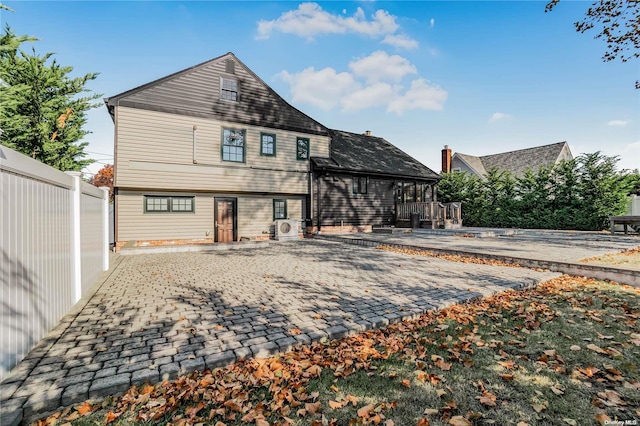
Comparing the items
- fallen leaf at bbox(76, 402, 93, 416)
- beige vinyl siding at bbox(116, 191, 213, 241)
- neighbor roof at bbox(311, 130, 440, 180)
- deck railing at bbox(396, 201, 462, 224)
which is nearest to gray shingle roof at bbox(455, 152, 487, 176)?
neighbor roof at bbox(311, 130, 440, 180)

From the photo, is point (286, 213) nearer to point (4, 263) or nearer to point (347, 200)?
→ point (347, 200)

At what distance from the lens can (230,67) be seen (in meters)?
13.5

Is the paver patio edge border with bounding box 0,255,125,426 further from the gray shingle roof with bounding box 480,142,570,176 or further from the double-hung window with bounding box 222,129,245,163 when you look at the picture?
the gray shingle roof with bounding box 480,142,570,176

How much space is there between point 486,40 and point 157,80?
49.4ft

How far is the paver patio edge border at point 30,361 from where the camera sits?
1.98 meters

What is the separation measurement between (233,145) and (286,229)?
499cm

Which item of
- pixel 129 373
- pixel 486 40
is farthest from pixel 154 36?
pixel 486 40

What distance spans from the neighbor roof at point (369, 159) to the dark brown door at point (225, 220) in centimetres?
522

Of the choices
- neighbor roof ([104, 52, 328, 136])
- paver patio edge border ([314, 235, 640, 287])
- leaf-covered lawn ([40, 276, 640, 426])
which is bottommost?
leaf-covered lawn ([40, 276, 640, 426])

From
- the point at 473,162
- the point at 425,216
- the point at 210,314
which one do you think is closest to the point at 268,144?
the point at 425,216

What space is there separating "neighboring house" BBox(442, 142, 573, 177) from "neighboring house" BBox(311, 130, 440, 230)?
12.7 meters

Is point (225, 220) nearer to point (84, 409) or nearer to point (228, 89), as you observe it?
point (228, 89)

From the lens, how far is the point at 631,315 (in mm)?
3986

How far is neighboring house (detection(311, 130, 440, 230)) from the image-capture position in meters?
16.2
